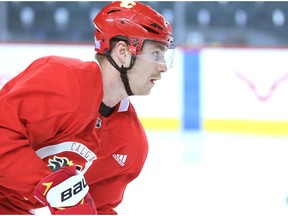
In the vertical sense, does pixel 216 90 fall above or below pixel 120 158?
below

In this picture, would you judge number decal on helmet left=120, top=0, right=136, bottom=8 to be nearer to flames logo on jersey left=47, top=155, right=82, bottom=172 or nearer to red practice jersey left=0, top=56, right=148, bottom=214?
red practice jersey left=0, top=56, right=148, bottom=214

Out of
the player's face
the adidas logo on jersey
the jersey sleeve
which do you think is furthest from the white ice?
the jersey sleeve

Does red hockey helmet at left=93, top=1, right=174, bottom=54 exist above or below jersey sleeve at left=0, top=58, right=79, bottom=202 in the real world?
above

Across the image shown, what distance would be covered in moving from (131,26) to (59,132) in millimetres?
393

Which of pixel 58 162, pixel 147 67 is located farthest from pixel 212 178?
pixel 58 162

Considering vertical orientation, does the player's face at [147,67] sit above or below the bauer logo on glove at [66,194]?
above

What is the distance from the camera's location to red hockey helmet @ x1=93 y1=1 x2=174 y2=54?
1.77 meters

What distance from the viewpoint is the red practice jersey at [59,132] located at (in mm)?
1476

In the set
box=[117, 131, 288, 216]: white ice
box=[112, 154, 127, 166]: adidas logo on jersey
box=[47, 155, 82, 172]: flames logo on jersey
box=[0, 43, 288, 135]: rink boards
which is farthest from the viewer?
box=[0, 43, 288, 135]: rink boards

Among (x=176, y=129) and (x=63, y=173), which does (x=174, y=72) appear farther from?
(x=63, y=173)

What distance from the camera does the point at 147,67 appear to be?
181 centimetres

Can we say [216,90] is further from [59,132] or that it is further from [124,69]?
[59,132]

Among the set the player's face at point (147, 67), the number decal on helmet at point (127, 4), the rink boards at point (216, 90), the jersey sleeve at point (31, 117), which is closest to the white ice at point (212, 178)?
the rink boards at point (216, 90)

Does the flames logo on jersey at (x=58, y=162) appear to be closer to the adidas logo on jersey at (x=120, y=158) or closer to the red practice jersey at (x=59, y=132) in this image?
the red practice jersey at (x=59, y=132)
